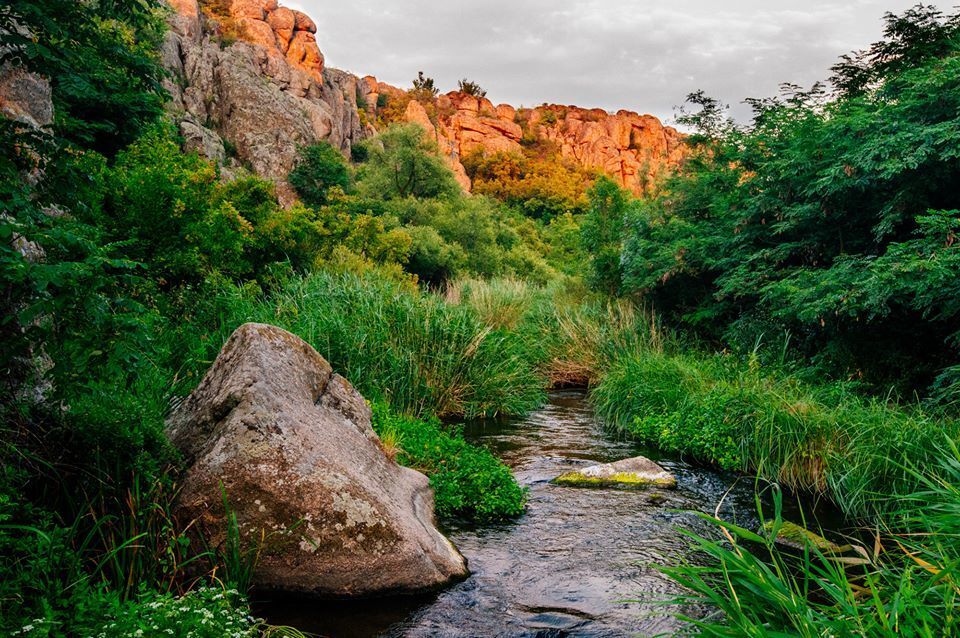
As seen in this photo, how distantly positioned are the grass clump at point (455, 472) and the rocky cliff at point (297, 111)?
7.01m

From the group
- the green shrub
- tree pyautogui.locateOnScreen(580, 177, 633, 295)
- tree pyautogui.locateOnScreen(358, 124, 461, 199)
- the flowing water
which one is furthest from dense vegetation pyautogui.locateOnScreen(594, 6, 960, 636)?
tree pyautogui.locateOnScreen(358, 124, 461, 199)

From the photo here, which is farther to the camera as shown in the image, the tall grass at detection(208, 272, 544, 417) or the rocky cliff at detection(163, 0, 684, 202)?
the rocky cliff at detection(163, 0, 684, 202)

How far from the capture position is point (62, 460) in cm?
354

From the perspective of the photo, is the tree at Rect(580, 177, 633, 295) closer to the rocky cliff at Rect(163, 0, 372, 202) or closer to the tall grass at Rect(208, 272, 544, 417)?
the tall grass at Rect(208, 272, 544, 417)

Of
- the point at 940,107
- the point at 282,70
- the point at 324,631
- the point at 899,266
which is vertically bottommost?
the point at 324,631

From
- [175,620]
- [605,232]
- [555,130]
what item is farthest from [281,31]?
[175,620]

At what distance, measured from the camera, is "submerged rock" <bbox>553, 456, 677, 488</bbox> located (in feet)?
21.6

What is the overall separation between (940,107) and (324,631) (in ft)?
30.1

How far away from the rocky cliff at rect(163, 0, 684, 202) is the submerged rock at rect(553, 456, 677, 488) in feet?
27.8

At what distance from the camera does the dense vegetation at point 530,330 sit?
8.73 feet

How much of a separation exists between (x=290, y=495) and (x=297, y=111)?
3723cm

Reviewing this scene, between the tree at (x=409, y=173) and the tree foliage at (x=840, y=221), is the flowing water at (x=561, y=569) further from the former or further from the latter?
the tree at (x=409, y=173)

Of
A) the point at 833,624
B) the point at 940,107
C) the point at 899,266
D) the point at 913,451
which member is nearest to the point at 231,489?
the point at 833,624

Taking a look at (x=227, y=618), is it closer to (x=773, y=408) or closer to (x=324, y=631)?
(x=324, y=631)
